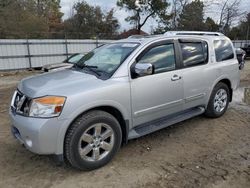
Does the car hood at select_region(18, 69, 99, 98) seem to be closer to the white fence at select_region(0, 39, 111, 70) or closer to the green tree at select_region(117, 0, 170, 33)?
the white fence at select_region(0, 39, 111, 70)

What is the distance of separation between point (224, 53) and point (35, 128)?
414cm

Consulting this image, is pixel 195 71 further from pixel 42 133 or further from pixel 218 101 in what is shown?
pixel 42 133

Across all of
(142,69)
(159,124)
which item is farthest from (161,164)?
(142,69)

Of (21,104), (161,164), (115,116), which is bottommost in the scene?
(161,164)

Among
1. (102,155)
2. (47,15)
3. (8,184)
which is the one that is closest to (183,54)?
(102,155)

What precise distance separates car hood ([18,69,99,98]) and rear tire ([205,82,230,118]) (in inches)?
106

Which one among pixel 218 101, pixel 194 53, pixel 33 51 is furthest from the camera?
pixel 33 51

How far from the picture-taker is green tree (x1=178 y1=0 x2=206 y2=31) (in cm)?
3058

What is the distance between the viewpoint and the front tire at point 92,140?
3374mm

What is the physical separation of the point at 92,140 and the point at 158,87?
51.7 inches

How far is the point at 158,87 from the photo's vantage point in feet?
13.7

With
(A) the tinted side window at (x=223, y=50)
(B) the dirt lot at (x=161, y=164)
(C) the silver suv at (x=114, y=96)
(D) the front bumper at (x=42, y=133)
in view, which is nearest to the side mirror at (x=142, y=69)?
(C) the silver suv at (x=114, y=96)

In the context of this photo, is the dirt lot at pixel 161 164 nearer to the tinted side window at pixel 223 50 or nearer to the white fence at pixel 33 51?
the tinted side window at pixel 223 50

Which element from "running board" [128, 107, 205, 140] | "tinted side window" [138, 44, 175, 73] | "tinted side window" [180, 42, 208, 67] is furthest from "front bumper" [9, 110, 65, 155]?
"tinted side window" [180, 42, 208, 67]
